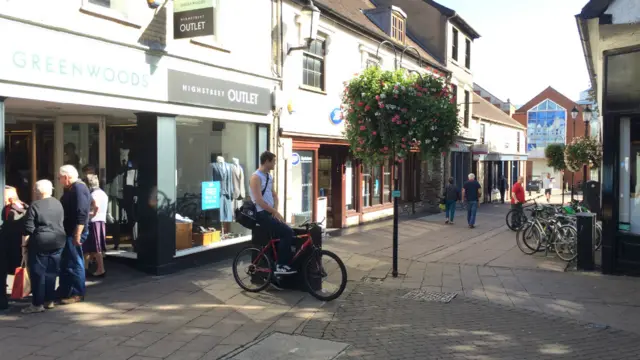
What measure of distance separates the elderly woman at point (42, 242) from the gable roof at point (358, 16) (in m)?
8.08

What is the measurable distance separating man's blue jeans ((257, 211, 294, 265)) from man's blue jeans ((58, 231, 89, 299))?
7.80 ft

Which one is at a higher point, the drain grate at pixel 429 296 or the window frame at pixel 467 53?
the window frame at pixel 467 53

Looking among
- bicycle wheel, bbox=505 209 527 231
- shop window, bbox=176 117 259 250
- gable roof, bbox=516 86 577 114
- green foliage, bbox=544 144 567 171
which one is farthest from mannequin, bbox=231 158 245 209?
gable roof, bbox=516 86 577 114

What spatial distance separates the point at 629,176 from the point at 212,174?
780 cm

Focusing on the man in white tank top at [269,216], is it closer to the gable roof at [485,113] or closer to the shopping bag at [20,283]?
the shopping bag at [20,283]

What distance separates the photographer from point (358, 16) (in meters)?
17.1

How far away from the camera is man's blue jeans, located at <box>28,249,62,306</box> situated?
6020 millimetres

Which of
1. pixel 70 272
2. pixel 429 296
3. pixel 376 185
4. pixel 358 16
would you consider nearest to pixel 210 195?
pixel 70 272

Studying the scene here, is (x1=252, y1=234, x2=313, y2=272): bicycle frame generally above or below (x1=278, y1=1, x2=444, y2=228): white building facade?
below

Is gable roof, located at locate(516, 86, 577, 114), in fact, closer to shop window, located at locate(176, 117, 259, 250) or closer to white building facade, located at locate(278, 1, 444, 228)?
A: white building facade, located at locate(278, 1, 444, 228)

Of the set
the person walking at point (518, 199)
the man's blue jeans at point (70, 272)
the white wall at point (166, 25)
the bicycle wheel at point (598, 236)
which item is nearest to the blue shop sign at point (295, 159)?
the white wall at point (166, 25)

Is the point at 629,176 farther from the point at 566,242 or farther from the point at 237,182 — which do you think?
the point at 237,182

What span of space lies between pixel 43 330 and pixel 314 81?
9603 millimetres

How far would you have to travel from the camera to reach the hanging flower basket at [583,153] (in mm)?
22328
